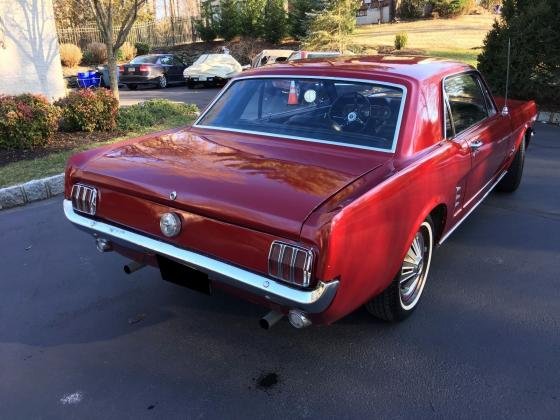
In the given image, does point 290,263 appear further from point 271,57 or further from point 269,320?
point 271,57

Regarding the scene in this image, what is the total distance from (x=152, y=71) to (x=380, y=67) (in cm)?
1710

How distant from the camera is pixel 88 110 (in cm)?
831

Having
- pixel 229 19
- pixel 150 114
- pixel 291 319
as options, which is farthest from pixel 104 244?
pixel 229 19

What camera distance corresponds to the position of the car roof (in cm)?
354

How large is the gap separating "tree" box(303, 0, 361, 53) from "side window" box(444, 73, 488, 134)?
59.0ft

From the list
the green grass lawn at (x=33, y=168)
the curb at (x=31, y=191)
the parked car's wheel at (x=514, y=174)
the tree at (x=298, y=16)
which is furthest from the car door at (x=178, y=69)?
the parked car's wheel at (x=514, y=174)

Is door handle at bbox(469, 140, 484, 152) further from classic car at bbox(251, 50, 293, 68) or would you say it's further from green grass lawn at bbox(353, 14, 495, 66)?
green grass lawn at bbox(353, 14, 495, 66)

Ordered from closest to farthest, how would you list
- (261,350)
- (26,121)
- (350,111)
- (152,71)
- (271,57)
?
1. (261,350)
2. (350,111)
3. (26,121)
4. (271,57)
5. (152,71)

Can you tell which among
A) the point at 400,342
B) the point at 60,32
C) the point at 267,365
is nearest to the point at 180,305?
the point at 267,365

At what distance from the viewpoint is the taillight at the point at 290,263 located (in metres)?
2.30

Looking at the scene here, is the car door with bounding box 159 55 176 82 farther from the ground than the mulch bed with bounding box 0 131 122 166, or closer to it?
farther from the ground

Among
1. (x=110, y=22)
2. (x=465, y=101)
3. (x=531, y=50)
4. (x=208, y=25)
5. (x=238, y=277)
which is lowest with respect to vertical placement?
(x=238, y=277)

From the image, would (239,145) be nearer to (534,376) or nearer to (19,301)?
(19,301)

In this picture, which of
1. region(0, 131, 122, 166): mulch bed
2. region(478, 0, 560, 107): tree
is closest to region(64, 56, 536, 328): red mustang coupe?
region(0, 131, 122, 166): mulch bed
